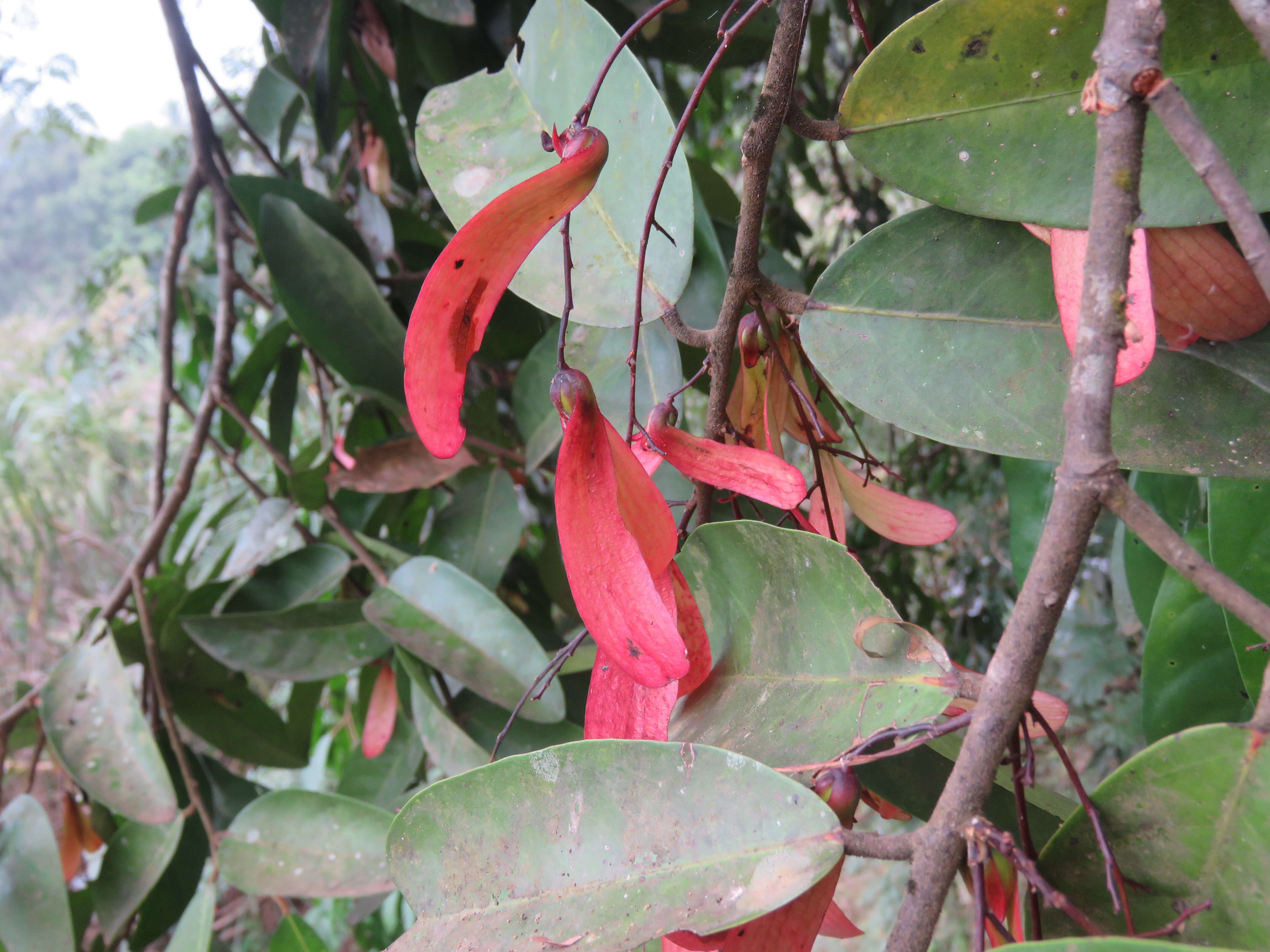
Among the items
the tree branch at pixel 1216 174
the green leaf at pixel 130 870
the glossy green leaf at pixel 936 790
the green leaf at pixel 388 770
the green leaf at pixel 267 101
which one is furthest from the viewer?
the green leaf at pixel 267 101

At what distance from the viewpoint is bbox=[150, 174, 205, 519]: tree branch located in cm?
57

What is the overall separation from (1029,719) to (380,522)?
0.48 meters

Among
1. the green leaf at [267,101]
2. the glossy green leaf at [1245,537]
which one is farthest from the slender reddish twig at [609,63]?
the green leaf at [267,101]

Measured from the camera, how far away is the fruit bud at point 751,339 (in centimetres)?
26

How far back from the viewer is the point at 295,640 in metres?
0.46

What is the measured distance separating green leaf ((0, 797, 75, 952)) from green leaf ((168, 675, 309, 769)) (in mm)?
93

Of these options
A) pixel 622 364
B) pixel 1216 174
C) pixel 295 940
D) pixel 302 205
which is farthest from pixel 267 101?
pixel 1216 174

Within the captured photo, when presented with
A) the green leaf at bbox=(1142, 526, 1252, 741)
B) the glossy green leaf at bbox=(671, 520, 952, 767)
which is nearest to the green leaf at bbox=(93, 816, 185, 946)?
the glossy green leaf at bbox=(671, 520, 952, 767)

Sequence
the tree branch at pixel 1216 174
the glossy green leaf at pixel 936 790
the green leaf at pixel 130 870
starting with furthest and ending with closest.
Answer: the green leaf at pixel 130 870 → the glossy green leaf at pixel 936 790 → the tree branch at pixel 1216 174

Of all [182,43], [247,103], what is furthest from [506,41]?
[247,103]

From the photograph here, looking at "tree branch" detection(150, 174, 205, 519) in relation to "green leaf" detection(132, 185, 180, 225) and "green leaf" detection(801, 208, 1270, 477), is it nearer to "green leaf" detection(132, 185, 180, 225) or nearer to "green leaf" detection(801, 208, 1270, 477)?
"green leaf" detection(132, 185, 180, 225)

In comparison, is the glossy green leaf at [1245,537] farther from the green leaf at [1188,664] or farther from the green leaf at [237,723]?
the green leaf at [237,723]

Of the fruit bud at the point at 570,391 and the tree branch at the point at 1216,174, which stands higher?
the tree branch at the point at 1216,174

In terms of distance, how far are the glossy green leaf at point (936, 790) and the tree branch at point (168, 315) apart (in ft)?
1.72
